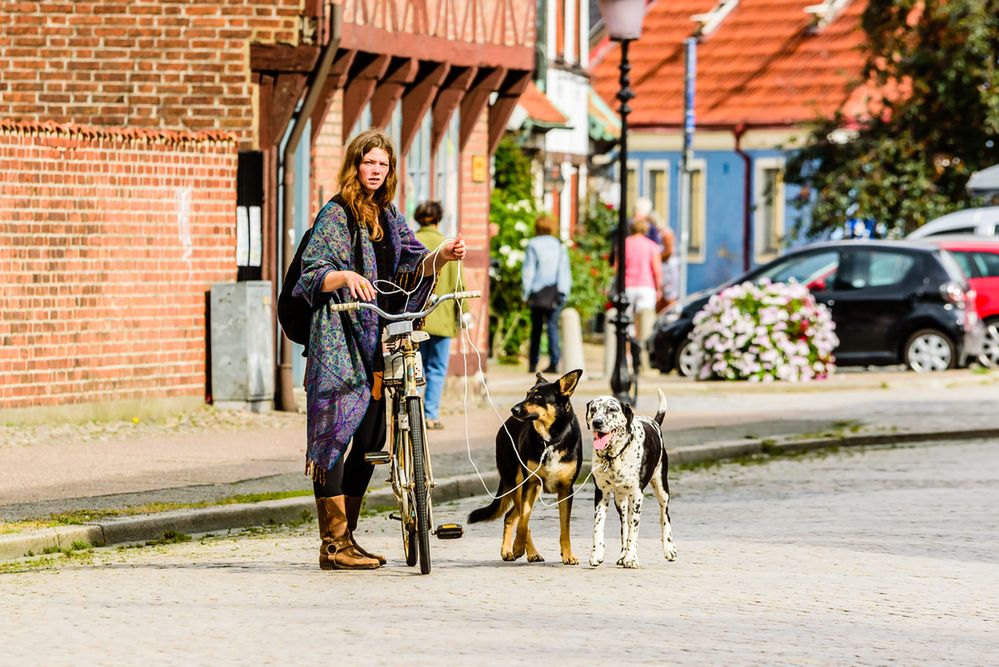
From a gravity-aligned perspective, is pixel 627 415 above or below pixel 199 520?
above

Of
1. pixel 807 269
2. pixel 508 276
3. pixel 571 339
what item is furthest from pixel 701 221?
pixel 571 339

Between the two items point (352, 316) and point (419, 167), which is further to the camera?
point (419, 167)

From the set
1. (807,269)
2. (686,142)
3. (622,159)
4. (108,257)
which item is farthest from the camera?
(686,142)

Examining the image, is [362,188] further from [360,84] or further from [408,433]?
[360,84]

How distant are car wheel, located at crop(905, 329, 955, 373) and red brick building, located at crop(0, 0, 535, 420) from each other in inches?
297

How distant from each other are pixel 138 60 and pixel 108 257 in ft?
6.69

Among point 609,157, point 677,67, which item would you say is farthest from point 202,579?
point 677,67

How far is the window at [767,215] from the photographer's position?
47.8 m

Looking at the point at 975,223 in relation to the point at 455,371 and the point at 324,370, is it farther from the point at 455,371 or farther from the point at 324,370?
the point at 324,370

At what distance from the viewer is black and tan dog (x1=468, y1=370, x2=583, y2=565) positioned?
409 inches

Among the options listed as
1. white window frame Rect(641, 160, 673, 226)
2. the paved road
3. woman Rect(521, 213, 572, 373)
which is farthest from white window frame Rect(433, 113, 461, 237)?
white window frame Rect(641, 160, 673, 226)

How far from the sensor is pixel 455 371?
21203 millimetres

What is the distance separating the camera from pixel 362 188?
405 inches

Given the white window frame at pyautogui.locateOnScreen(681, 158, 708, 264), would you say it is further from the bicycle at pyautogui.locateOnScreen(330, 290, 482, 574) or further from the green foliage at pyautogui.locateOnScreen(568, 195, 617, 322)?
the bicycle at pyautogui.locateOnScreen(330, 290, 482, 574)
